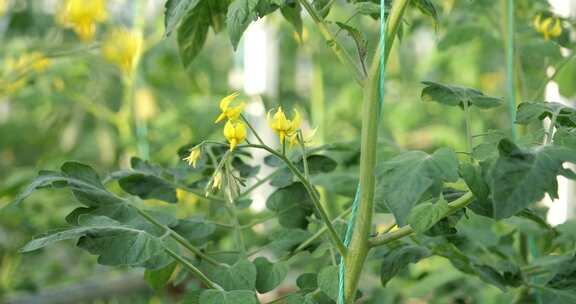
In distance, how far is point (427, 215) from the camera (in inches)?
36.7

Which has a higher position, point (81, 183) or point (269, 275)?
point (81, 183)

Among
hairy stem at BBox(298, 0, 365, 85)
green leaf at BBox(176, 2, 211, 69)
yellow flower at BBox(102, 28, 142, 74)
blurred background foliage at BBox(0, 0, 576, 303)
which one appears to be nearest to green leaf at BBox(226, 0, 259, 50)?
hairy stem at BBox(298, 0, 365, 85)

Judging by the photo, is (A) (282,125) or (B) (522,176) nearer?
(B) (522,176)

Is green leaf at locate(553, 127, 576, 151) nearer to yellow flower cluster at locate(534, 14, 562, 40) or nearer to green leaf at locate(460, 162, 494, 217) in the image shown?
green leaf at locate(460, 162, 494, 217)

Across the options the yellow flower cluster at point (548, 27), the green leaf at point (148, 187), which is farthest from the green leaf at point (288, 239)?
the yellow flower cluster at point (548, 27)

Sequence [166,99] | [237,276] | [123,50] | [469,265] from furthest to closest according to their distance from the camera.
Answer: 1. [166,99]
2. [123,50]
3. [469,265]
4. [237,276]

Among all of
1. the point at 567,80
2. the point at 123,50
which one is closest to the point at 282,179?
the point at 567,80

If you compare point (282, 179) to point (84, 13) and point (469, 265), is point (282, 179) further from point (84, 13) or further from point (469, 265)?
point (84, 13)

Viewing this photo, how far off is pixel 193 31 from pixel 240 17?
20 centimetres

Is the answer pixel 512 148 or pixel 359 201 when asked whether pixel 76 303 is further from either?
pixel 512 148

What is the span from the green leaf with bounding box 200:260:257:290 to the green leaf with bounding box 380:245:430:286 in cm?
19

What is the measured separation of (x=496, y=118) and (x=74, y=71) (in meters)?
1.49

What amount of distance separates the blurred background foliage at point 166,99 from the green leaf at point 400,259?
0.32 m

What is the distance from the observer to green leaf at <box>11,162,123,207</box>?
39.6 inches
